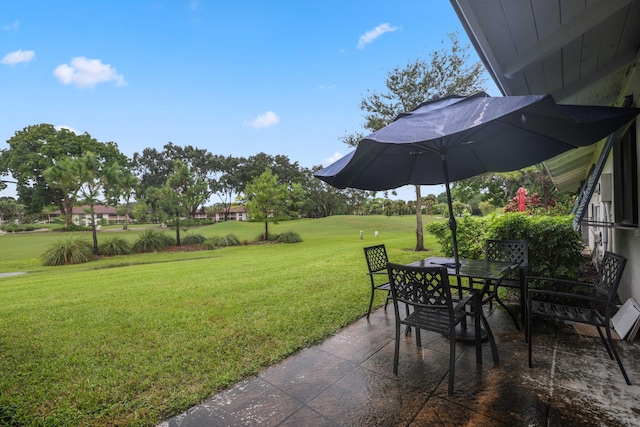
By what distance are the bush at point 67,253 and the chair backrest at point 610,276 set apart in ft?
50.2

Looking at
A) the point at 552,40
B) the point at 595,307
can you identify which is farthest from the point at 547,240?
the point at 552,40

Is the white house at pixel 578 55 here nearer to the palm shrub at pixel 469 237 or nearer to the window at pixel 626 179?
the window at pixel 626 179

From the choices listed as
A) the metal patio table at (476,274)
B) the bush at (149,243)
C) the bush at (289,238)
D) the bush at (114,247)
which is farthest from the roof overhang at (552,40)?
the bush at (114,247)

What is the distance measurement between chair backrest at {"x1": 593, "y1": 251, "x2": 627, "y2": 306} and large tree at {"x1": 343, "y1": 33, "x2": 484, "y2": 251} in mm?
8100

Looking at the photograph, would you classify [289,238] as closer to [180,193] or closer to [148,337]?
[180,193]

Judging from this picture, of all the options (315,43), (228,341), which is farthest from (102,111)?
(228,341)

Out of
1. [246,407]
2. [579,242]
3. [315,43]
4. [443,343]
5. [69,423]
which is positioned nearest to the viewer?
[69,423]

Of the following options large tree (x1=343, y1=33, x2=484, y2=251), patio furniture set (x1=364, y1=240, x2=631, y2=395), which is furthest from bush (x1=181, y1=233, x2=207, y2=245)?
patio furniture set (x1=364, y1=240, x2=631, y2=395)

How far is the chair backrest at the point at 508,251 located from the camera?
11.1 ft

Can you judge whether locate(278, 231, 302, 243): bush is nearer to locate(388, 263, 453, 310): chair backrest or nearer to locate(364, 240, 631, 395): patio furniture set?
locate(364, 240, 631, 395): patio furniture set

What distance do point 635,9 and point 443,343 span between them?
301cm

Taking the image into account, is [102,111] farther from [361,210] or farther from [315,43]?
[361,210]

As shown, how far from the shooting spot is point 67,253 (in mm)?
11320

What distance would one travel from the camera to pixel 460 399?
187cm
